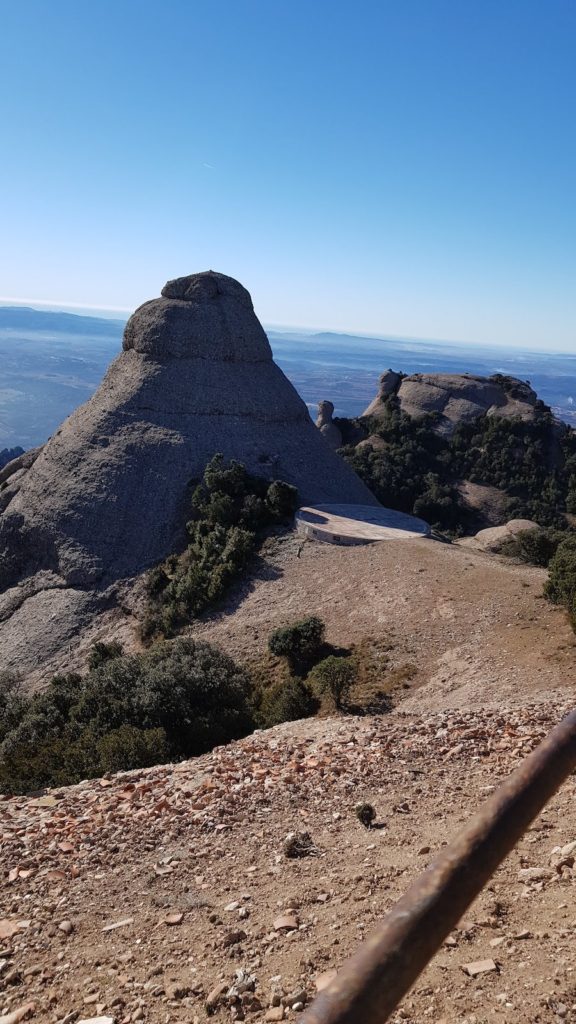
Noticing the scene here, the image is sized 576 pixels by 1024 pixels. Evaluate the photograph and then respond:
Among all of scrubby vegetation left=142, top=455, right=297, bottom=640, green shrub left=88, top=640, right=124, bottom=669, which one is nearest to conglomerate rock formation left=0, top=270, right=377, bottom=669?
scrubby vegetation left=142, top=455, right=297, bottom=640

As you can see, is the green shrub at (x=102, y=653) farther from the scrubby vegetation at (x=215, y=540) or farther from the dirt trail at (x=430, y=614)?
the dirt trail at (x=430, y=614)

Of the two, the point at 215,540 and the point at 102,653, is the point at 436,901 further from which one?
the point at 215,540

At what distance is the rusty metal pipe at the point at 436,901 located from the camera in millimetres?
1744

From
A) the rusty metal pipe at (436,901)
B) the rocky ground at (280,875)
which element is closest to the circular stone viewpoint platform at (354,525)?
the rocky ground at (280,875)

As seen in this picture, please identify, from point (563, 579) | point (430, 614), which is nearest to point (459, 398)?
point (430, 614)

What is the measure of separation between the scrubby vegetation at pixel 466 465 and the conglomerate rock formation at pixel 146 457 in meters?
9.24

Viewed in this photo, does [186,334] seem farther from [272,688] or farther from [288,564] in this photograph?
[272,688]

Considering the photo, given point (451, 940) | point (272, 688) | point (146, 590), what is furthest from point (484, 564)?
point (451, 940)

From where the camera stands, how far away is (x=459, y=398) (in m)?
51.1

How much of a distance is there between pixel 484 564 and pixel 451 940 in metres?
17.8

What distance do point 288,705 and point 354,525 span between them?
1203 centimetres

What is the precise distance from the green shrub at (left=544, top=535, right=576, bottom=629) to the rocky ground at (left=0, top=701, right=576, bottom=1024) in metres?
6.53

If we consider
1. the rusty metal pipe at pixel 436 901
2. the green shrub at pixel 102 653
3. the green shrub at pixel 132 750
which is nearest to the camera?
the rusty metal pipe at pixel 436 901

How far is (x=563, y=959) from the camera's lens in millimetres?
4301
